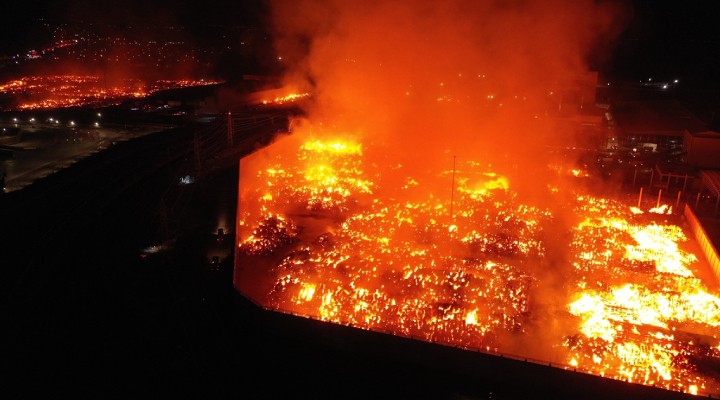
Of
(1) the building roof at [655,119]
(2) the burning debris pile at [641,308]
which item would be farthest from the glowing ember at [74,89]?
(2) the burning debris pile at [641,308]

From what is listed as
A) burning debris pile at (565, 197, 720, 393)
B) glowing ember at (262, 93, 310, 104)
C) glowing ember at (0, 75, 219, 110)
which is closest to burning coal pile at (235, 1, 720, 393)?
burning debris pile at (565, 197, 720, 393)

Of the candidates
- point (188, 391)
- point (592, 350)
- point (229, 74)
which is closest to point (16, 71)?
point (229, 74)

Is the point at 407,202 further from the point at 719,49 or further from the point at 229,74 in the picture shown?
the point at 719,49

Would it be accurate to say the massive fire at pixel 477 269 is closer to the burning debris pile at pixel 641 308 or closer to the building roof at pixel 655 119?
the burning debris pile at pixel 641 308

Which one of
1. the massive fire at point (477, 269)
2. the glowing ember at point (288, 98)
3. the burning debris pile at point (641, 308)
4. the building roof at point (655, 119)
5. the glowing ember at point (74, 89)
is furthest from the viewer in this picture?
the glowing ember at point (74, 89)

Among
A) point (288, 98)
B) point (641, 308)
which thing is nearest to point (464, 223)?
point (641, 308)
